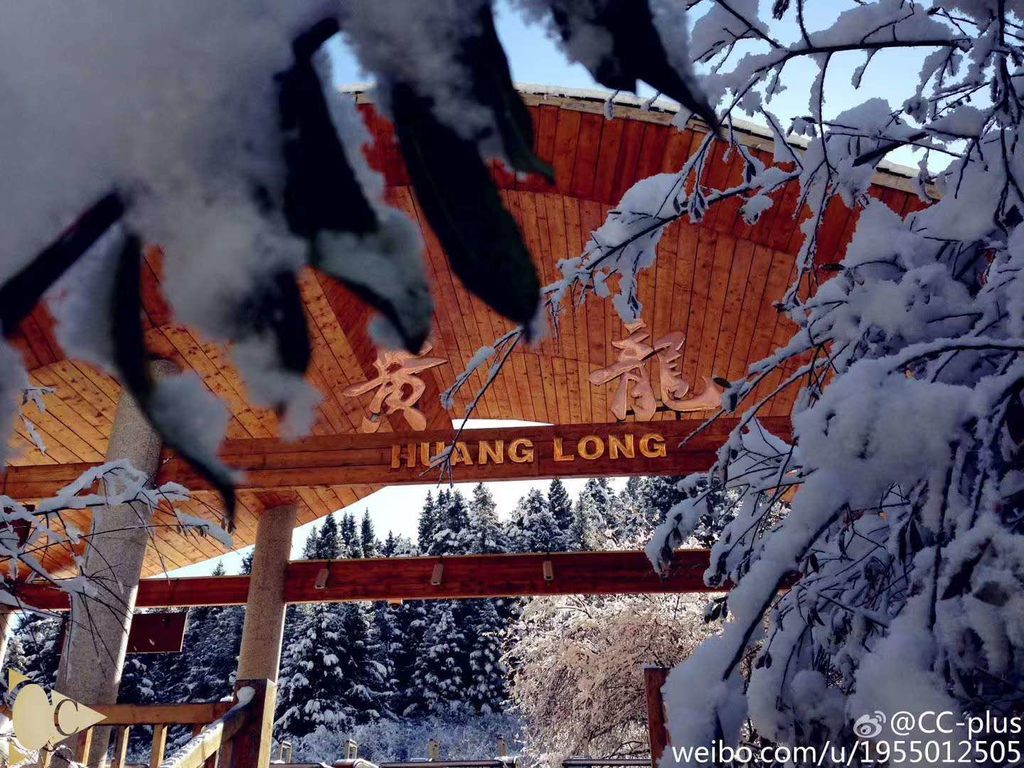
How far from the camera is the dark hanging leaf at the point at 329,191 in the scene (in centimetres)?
38

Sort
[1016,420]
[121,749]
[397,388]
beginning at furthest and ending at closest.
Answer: [397,388] < [121,749] < [1016,420]

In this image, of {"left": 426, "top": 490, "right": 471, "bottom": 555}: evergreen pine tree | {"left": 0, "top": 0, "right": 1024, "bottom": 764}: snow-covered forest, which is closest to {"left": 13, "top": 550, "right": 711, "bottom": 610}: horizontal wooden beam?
{"left": 0, "top": 0, "right": 1024, "bottom": 764}: snow-covered forest

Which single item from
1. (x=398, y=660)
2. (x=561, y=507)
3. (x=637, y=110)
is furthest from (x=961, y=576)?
(x=398, y=660)

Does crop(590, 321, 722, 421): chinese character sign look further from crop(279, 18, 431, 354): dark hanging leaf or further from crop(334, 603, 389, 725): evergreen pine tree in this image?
crop(334, 603, 389, 725): evergreen pine tree

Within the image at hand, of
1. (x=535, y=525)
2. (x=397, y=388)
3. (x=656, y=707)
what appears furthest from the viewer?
(x=535, y=525)

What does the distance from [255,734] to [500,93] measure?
12.8 ft

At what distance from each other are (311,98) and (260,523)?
23.3 ft

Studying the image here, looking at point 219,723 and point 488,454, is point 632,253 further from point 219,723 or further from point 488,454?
point 488,454

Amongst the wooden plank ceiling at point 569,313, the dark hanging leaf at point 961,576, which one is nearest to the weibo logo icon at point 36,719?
the wooden plank ceiling at point 569,313

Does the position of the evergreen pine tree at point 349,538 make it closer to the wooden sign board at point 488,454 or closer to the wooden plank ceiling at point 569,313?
the wooden plank ceiling at point 569,313

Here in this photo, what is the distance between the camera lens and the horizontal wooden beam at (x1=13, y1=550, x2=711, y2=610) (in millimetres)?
5789

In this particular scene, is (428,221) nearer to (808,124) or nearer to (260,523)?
(808,124)

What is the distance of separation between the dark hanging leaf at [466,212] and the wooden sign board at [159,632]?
6.18 meters

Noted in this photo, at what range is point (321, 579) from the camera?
638cm
